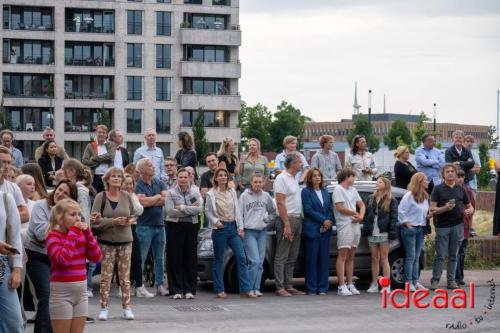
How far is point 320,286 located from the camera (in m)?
17.6

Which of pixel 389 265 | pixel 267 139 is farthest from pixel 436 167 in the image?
pixel 267 139

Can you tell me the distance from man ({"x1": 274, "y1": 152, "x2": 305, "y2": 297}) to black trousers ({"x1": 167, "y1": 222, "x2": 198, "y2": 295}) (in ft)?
4.83

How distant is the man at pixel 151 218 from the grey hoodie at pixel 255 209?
4.31 feet

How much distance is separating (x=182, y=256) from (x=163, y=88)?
7384 centimetres

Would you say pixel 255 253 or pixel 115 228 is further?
pixel 255 253

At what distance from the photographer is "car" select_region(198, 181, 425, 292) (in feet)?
57.4

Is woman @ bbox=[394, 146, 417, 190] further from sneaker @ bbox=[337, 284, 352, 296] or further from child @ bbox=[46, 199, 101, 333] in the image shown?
child @ bbox=[46, 199, 101, 333]

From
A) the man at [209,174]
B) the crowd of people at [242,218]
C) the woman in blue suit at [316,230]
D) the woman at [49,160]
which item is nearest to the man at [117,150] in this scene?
the crowd of people at [242,218]

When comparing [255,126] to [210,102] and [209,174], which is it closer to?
[210,102]

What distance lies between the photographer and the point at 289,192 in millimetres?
17578

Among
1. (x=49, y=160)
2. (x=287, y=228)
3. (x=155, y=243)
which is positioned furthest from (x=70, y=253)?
(x=49, y=160)

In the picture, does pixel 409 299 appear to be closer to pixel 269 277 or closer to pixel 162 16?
pixel 269 277

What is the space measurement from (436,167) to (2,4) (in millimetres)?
69357

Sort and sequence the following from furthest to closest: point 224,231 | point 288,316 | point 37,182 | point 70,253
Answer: point 224,231, point 288,316, point 37,182, point 70,253
